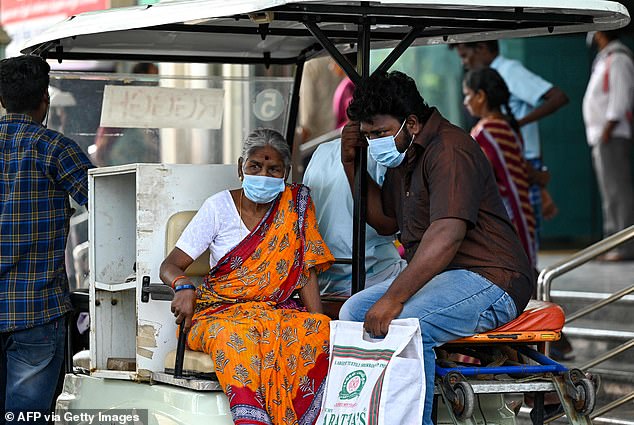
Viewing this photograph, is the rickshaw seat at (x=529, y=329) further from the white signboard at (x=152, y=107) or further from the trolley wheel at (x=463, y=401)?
the white signboard at (x=152, y=107)

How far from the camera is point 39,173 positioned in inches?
210

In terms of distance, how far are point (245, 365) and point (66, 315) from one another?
1082 mm

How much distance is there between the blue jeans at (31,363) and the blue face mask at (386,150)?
165cm

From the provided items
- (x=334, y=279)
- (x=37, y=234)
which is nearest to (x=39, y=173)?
(x=37, y=234)

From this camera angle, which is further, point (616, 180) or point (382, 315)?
point (616, 180)

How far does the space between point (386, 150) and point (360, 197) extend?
0.34 m

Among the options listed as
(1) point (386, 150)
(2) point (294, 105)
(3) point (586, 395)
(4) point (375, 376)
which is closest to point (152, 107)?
(2) point (294, 105)

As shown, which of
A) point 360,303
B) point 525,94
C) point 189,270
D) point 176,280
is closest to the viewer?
point 360,303

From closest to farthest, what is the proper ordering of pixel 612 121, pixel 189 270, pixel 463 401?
1. pixel 463 401
2. pixel 189 270
3. pixel 612 121

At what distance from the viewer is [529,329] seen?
189 inches

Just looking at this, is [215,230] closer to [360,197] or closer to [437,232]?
[360,197]

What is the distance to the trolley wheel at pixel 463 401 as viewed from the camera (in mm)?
4477

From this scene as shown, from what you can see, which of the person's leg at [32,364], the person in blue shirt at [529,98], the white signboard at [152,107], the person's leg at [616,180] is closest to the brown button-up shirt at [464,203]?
the person's leg at [32,364]

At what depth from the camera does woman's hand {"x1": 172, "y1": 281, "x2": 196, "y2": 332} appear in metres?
4.97
